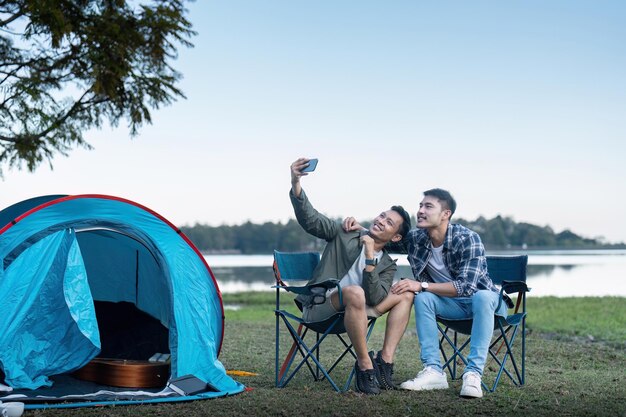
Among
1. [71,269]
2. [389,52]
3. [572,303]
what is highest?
[389,52]

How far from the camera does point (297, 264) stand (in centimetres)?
417

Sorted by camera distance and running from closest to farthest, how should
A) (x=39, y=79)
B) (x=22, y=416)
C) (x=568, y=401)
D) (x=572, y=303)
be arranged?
(x=22, y=416) < (x=568, y=401) < (x=39, y=79) < (x=572, y=303)

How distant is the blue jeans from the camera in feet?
12.4

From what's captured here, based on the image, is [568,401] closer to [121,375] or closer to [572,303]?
[121,375]

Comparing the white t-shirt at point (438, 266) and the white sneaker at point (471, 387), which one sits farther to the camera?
the white t-shirt at point (438, 266)

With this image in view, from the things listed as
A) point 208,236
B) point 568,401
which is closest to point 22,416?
point 568,401

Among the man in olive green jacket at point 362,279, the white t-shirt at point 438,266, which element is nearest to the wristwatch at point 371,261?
A: the man in olive green jacket at point 362,279

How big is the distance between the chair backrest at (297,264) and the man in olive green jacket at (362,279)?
0.15 metres

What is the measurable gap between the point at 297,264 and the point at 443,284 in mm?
827

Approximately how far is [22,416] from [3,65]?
18.3 ft

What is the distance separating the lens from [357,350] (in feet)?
12.1

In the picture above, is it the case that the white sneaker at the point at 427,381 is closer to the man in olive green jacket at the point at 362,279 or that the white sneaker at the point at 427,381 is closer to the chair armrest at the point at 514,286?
the man in olive green jacket at the point at 362,279

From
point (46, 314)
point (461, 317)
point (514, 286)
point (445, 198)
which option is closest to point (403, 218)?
point (445, 198)

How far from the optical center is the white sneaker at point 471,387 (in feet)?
11.9
